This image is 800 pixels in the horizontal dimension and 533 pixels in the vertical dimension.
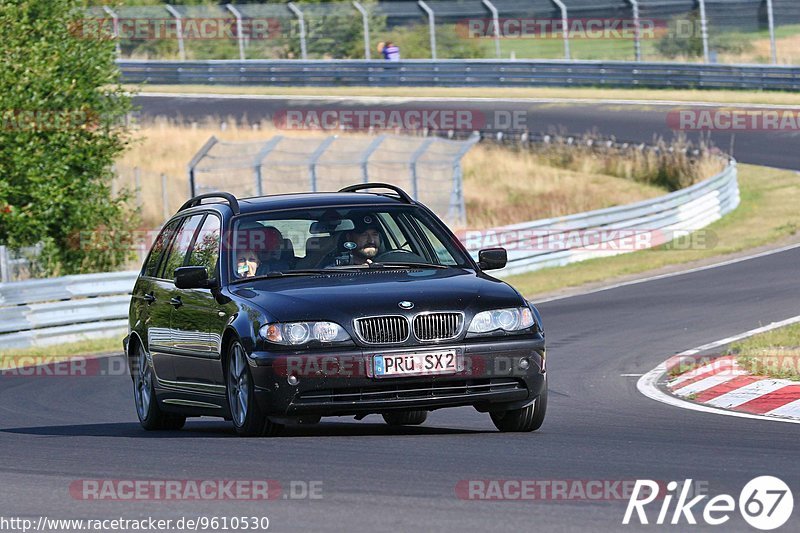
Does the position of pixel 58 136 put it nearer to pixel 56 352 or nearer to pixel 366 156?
pixel 56 352

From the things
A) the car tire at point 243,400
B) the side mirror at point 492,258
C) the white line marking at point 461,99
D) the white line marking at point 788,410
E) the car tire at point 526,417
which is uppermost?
the side mirror at point 492,258

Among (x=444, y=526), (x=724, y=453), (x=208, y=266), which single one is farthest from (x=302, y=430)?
(x=444, y=526)

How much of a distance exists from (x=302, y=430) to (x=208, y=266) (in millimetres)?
1272

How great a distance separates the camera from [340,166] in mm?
30375

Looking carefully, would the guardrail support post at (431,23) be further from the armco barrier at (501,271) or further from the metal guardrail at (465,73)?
the armco barrier at (501,271)

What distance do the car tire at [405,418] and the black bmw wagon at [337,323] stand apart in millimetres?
38

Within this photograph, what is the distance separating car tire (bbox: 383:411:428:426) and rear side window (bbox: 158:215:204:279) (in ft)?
6.07

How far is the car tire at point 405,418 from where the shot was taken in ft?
36.0

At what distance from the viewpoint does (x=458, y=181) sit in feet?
99.5

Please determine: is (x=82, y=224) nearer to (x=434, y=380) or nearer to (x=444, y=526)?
(x=434, y=380)

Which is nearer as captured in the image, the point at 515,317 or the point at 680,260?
the point at 515,317
